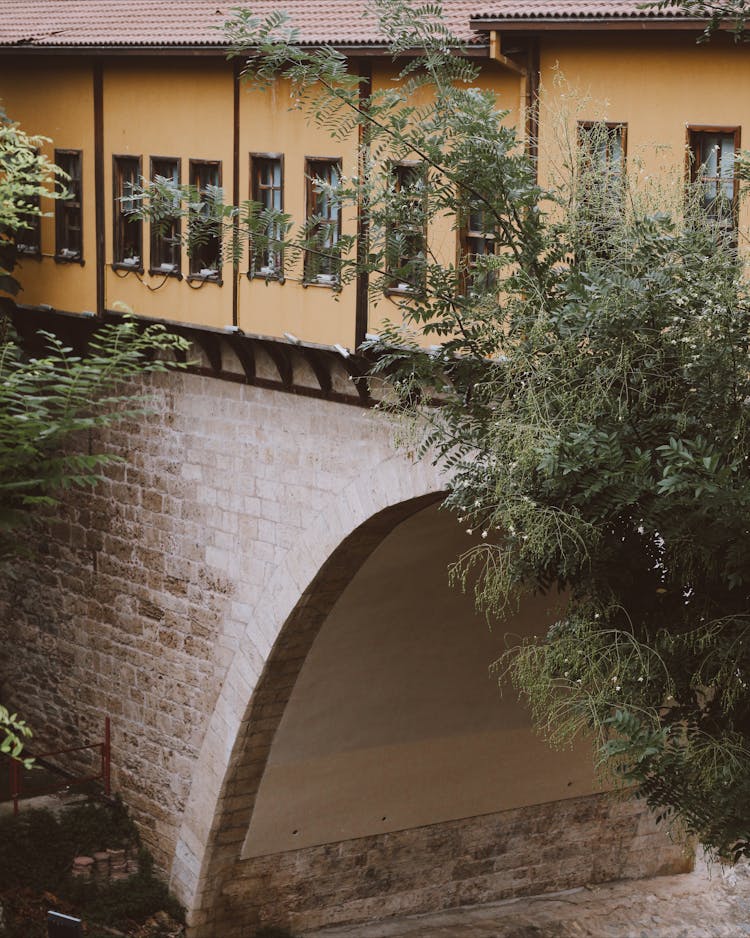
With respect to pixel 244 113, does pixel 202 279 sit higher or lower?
lower

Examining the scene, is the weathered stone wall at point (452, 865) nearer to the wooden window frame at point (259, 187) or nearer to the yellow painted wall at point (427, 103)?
the wooden window frame at point (259, 187)

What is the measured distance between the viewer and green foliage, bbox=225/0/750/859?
22.6 feet

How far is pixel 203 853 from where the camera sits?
1448 cm

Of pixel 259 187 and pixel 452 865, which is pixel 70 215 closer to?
pixel 259 187

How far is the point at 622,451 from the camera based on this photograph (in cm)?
692

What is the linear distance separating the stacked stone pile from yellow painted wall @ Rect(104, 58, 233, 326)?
539 cm

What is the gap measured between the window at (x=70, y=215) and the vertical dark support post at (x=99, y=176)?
13.3 inches

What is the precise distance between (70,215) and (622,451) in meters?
9.71

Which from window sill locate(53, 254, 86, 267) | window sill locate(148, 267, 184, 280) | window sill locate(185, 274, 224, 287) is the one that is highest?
window sill locate(53, 254, 86, 267)

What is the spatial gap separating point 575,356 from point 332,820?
9035mm

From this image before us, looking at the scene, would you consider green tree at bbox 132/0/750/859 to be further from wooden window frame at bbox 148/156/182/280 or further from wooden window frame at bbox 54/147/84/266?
wooden window frame at bbox 54/147/84/266

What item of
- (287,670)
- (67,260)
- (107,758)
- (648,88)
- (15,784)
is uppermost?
(648,88)

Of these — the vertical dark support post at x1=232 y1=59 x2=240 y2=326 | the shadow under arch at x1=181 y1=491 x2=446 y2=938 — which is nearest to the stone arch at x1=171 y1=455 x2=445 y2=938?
the shadow under arch at x1=181 y1=491 x2=446 y2=938

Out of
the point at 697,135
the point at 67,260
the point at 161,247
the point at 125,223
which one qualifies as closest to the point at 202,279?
the point at 161,247
